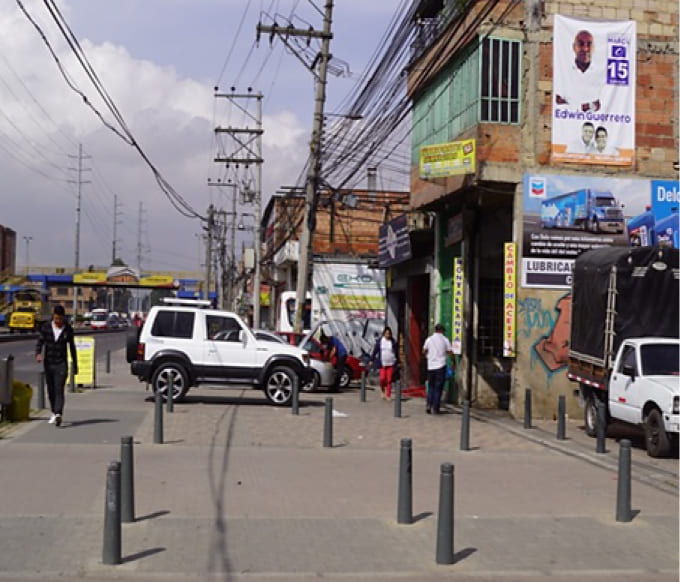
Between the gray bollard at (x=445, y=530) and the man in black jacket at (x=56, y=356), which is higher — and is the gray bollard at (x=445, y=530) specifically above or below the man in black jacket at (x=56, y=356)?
below

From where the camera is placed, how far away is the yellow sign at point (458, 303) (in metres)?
21.9

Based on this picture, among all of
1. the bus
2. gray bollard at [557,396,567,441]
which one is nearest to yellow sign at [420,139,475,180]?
gray bollard at [557,396,567,441]

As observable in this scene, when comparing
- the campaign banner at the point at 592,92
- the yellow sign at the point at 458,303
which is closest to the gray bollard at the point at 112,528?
the campaign banner at the point at 592,92

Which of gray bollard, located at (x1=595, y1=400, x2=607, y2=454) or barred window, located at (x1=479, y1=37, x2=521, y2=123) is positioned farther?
barred window, located at (x1=479, y1=37, x2=521, y2=123)

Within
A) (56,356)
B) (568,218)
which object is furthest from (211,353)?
(568,218)

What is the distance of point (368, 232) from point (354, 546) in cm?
4015

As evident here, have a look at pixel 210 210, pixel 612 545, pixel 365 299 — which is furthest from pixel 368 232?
pixel 612 545

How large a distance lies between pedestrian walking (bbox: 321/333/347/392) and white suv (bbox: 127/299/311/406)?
5.55 m

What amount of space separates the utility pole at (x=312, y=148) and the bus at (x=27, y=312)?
44391 mm

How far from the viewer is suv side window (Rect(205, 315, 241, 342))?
19641mm

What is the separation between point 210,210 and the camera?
6750cm

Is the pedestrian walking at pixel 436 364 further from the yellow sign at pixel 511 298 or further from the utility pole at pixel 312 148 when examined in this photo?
the utility pole at pixel 312 148

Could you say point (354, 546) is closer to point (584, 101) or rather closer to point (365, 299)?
point (584, 101)

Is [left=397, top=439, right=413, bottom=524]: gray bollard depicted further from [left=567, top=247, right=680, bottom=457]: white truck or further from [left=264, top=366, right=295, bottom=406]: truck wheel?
[left=264, top=366, right=295, bottom=406]: truck wheel
